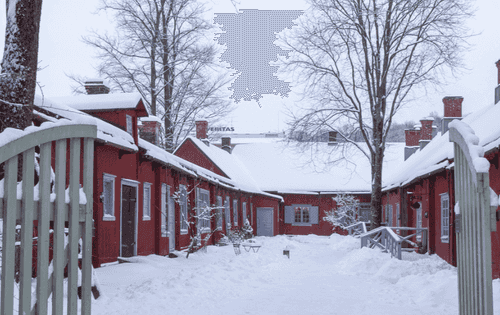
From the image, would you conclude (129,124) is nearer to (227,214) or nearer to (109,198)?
(109,198)

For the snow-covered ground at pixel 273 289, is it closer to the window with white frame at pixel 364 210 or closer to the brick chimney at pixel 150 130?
the brick chimney at pixel 150 130

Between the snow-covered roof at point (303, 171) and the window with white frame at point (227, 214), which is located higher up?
the snow-covered roof at point (303, 171)

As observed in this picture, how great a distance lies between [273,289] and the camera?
980 cm

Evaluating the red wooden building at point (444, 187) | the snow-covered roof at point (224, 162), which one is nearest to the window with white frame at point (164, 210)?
the red wooden building at point (444, 187)

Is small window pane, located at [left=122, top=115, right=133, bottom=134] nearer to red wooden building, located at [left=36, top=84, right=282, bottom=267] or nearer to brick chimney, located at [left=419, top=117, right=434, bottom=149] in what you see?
red wooden building, located at [left=36, top=84, right=282, bottom=267]

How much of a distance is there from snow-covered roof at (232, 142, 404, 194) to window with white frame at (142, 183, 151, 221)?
1802 centimetres

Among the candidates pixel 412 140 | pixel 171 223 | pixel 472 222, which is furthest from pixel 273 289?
pixel 412 140

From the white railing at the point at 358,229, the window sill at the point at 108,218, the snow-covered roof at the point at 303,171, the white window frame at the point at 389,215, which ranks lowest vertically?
the white railing at the point at 358,229

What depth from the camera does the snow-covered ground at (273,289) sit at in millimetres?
7477

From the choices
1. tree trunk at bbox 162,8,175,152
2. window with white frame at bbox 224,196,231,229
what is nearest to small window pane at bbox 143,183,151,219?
window with white frame at bbox 224,196,231,229

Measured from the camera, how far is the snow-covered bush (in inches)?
1227

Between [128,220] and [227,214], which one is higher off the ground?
[128,220]

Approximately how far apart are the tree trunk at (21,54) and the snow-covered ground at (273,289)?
2.64m

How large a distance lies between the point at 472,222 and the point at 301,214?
3038 centimetres
